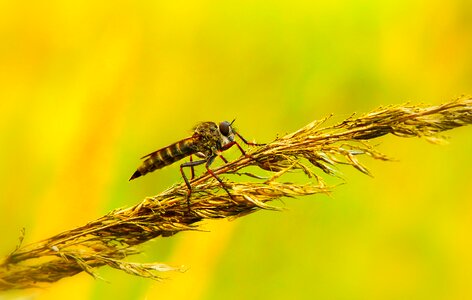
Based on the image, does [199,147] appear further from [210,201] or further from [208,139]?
[210,201]

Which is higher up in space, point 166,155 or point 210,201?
point 166,155

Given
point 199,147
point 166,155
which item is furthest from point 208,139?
point 166,155

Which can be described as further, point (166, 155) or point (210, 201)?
point (166, 155)

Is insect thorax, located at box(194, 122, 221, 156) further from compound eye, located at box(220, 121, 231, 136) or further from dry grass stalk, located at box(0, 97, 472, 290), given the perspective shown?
dry grass stalk, located at box(0, 97, 472, 290)

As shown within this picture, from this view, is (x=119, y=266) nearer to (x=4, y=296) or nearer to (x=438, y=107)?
(x=4, y=296)

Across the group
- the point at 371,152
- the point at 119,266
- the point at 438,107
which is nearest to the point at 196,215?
the point at 119,266

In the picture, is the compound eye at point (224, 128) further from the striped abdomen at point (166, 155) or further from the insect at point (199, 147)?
the striped abdomen at point (166, 155)
